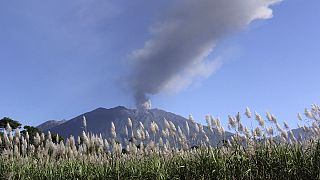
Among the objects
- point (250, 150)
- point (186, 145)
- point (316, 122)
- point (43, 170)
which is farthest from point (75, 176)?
point (316, 122)

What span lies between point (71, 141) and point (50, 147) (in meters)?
0.80

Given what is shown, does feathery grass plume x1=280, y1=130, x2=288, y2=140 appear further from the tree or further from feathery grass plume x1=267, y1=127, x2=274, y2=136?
the tree

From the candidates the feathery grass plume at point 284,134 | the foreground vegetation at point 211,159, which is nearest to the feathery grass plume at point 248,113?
the foreground vegetation at point 211,159

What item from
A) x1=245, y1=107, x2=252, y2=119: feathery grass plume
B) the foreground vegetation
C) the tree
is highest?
the tree

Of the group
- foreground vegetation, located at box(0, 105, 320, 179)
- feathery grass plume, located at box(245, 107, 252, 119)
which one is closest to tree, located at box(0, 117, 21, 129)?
foreground vegetation, located at box(0, 105, 320, 179)

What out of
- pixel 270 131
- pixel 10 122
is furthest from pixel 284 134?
pixel 10 122

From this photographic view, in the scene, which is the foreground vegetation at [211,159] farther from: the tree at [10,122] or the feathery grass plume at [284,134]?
the tree at [10,122]

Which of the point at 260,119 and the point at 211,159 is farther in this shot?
the point at 260,119

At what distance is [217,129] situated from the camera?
39.7 ft

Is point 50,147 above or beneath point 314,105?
above

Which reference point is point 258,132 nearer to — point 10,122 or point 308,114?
point 308,114

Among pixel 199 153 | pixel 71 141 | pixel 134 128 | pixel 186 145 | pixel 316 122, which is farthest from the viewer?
pixel 71 141

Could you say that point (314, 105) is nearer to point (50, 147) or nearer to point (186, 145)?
point (186, 145)

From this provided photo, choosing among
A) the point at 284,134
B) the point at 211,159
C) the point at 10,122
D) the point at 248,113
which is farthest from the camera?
the point at 10,122
